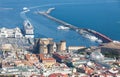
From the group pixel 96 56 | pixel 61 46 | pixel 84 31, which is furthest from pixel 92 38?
pixel 96 56

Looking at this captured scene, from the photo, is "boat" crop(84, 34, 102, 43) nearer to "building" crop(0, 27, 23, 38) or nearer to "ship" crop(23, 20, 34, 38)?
"ship" crop(23, 20, 34, 38)

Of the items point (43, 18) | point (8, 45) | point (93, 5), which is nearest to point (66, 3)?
point (93, 5)

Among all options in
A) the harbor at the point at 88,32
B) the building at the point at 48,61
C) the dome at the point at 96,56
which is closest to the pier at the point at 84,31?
the harbor at the point at 88,32

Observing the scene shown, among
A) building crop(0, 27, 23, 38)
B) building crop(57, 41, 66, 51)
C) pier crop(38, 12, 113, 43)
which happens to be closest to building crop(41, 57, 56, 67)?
building crop(57, 41, 66, 51)

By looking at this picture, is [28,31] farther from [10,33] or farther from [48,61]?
[48,61]

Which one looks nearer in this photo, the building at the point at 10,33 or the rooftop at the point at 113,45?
the rooftop at the point at 113,45

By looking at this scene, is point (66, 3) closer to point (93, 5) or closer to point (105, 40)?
point (93, 5)

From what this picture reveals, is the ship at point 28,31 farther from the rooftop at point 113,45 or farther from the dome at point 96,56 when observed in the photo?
the dome at point 96,56

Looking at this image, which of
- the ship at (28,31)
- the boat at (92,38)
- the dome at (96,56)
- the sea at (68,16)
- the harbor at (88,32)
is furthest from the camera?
the sea at (68,16)

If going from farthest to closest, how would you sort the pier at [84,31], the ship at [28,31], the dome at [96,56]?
the ship at [28,31] → the pier at [84,31] → the dome at [96,56]
